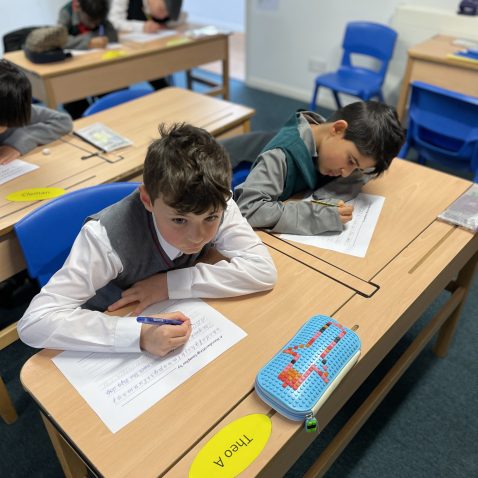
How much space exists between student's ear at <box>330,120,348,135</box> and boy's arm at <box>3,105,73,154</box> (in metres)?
1.13

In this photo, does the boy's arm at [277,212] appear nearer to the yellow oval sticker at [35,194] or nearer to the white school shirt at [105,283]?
the white school shirt at [105,283]

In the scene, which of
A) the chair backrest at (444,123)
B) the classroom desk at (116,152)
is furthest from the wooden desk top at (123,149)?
the chair backrest at (444,123)

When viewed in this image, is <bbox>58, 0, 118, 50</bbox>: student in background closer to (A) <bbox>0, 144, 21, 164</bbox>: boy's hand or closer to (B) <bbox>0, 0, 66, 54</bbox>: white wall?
(A) <bbox>0, 144, 21, 164</bbox>: boy's hand

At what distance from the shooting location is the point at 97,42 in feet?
9.57

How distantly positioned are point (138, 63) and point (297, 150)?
199 centimetres

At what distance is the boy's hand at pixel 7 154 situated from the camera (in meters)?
1.68

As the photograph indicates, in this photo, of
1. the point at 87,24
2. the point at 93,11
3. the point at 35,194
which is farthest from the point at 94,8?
the point at 35,194

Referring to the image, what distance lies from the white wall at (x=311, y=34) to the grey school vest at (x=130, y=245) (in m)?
3.06

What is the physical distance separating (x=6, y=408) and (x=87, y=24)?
101 inches

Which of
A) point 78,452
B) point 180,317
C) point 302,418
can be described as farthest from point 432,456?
point 78,452

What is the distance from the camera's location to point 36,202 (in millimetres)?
1451

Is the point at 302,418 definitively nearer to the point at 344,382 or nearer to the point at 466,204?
the point at 344,382

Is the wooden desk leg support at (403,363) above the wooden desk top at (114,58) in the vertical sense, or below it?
below

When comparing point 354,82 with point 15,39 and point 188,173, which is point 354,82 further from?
point 188,173
